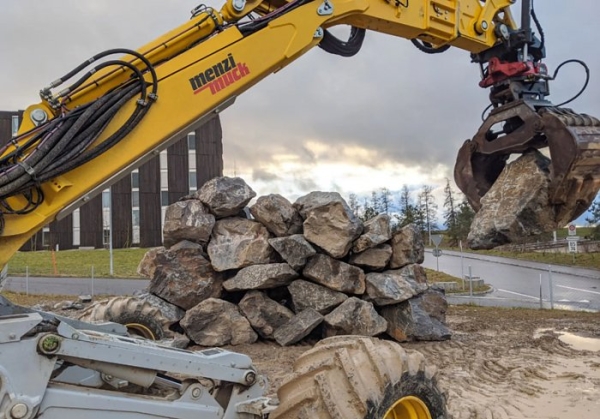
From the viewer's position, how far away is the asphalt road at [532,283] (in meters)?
16.2

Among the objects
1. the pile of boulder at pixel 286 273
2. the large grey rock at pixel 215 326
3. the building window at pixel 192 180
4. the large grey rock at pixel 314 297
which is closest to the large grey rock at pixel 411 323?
the pile of boulder at pixel 286 273

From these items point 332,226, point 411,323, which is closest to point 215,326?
point 332,226

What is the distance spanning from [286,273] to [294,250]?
354 millimetres

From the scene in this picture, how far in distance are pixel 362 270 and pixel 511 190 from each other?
3.85 m

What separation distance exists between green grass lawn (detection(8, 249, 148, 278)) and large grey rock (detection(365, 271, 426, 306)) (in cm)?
1526

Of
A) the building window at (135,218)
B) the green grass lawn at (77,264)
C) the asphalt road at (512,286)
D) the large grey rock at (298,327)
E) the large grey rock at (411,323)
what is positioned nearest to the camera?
the large grey rock at (298,327)

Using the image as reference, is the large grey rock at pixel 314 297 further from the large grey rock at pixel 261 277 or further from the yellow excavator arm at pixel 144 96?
the yellow excavator arm at pixel 144 96

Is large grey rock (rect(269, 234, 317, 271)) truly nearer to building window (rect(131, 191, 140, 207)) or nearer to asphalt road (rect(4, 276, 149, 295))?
asphalt road (rect(4, 276, 149, 295))

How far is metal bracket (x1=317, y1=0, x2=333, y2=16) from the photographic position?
3873 millimetres

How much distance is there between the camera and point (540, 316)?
12.1m

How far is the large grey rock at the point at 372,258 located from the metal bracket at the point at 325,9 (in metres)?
5.11

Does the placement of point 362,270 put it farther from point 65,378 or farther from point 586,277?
point 586,277

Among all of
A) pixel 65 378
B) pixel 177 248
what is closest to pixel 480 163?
pixel 65 378

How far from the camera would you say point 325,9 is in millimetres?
3889
